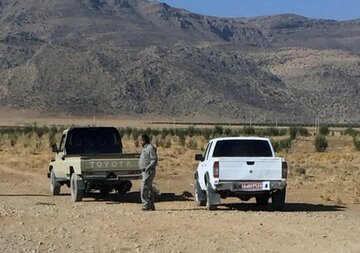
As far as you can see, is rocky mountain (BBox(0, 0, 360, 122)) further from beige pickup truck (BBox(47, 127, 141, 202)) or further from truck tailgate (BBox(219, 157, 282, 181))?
truck tailgate (BBox(219, 157, 282, 181))

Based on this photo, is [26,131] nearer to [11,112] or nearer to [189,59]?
[11,112]

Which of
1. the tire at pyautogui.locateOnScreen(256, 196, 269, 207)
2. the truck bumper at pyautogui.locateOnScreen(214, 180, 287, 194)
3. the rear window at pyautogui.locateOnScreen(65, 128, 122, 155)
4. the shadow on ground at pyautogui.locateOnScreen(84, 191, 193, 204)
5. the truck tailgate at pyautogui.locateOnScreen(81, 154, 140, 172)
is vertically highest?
the rear window at pyautogui.locateOnScreen(65, 128, 122, 155)

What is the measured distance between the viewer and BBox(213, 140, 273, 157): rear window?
798 inches

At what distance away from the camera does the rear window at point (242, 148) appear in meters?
20.3

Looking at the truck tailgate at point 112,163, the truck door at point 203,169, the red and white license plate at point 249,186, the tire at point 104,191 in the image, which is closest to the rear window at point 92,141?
the tire at point 104,191

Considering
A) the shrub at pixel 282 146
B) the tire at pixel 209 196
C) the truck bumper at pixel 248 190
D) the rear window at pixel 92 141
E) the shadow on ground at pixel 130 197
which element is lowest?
the shrub at pixel 282 146

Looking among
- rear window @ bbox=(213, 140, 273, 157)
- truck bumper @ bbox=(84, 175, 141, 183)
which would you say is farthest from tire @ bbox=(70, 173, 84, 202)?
rear window @ bbox=(213, 140, 273, 157)

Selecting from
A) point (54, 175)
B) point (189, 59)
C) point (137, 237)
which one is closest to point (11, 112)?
point (189, 59)

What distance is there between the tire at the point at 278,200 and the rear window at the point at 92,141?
6693 mm

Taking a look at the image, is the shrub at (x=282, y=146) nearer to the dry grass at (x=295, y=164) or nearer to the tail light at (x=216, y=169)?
→ the dry grass at (x=295, y=164)

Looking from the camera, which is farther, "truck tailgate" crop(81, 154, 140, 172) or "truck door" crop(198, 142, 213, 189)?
"truck tailgate" crop(81, 154, 140, 172)

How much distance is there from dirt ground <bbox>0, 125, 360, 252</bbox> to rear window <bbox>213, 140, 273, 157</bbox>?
1.28 metres

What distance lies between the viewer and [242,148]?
20406 millimetres

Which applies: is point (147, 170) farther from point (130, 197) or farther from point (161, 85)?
point (161, 85)
